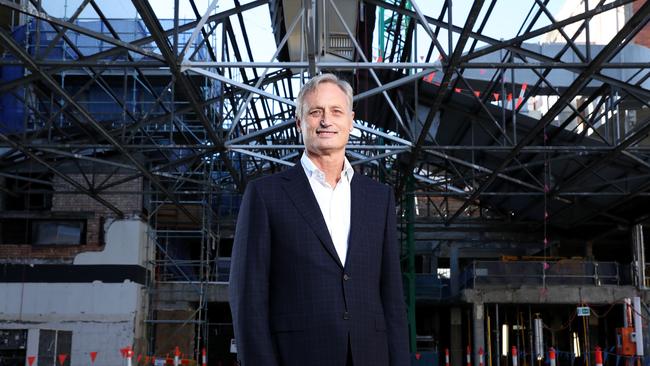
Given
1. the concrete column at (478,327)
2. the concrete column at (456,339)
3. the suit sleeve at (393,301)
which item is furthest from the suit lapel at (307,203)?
the concrete column at (456,339)

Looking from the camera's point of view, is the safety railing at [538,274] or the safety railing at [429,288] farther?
the safety railing at [429,288]

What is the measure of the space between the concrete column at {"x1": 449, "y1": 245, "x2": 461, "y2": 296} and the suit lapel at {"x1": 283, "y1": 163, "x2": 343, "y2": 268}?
24463 mm

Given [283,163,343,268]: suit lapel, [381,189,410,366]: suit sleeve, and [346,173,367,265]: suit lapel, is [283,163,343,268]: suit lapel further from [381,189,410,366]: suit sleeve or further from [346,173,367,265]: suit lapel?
[381,189,410,366]: suit sleeve

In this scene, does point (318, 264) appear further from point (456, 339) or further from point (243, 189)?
point (456, 339)

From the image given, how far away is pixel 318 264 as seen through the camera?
2.69 meters

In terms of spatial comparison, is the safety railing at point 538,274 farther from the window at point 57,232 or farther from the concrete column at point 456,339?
the window at point 57,232

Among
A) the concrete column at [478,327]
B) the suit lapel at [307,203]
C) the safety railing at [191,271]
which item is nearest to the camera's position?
the suit lapel at [307,203]

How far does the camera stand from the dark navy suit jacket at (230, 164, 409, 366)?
2611 millimetres

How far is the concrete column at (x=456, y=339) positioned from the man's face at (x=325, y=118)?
25.9 metres

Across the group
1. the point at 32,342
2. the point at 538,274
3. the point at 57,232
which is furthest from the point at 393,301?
the point at 57,232

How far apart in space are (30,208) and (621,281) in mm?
17495

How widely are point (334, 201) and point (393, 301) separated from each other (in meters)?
0.40

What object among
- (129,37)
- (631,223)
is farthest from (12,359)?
(631,223)

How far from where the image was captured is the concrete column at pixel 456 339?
1090 inches
